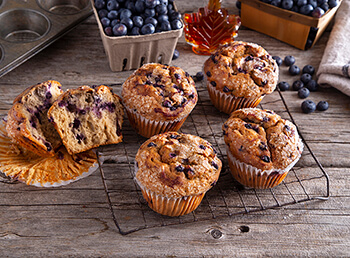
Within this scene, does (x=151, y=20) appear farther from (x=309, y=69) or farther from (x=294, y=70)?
(x=309, y=69)

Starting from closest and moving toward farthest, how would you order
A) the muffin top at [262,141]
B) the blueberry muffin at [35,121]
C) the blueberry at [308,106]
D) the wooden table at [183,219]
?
the wooden table at [183,219] → the muffin top at [262,141] → the blueberry muffin at [35,121] → the blueberry at [308,106]

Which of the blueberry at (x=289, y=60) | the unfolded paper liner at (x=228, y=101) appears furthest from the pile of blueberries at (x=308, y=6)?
the unfolded paper liner at (x=228, y=101)

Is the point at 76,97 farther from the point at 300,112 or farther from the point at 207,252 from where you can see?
the point at 300,112

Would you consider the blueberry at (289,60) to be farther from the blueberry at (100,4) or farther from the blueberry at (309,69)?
the blueberry at (100,4)

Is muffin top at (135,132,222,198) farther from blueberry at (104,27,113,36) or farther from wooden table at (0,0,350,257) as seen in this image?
blueberry at (104,27,113,36)

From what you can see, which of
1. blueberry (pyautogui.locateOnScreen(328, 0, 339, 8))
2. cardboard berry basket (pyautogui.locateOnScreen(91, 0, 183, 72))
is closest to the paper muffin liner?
cardboard berry basket (pyautogui.locateOnScreen(91, 0, 183, 72))

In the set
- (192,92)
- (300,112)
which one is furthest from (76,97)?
(300,112)

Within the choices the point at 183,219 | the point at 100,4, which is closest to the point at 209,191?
the point at 183,219
